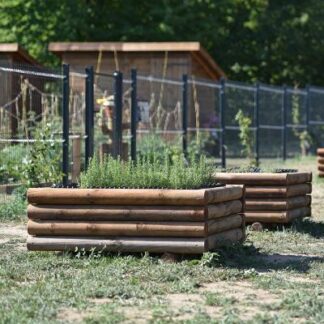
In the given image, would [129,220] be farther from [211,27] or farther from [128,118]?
[211,27]

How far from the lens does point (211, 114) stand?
30.8 metres

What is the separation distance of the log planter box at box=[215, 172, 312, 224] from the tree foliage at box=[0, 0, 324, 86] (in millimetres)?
28641

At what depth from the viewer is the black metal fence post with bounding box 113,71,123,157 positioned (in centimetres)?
1830

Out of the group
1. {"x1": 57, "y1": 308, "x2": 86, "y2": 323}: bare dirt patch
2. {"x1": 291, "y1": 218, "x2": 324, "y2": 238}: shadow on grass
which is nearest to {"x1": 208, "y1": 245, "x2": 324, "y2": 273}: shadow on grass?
{"x1": 291, "y1": 218, "x2": 324, "y2": 238}: shadow on grass

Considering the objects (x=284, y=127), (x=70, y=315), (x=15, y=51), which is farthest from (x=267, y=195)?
(x=284, y=127)

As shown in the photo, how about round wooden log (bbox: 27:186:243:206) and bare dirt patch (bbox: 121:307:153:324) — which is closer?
bare dirt patch (bbox: 121:307:153:324)

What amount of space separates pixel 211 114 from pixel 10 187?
543 inches

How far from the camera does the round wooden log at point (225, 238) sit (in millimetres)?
10477

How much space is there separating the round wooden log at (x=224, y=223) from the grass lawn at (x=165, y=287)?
23 cm

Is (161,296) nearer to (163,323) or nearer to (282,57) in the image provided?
(163,323)

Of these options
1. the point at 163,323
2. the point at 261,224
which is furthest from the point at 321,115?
the point at 163,323

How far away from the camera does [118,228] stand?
1049 centimetres

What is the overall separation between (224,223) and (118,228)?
41.3 inches

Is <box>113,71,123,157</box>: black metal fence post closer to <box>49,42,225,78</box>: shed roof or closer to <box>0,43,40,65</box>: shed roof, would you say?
<box>0,43,40,65</box>: shed roof
